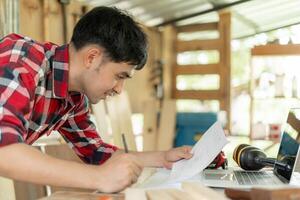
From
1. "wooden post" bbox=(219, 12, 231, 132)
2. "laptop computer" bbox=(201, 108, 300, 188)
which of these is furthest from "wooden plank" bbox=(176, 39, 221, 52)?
"laptop computer" bbox=(201, 108, 300, 188)

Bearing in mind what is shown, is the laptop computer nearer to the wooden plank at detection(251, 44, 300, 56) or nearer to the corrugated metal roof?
the corrugated metal roof

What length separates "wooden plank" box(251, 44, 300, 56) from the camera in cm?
412

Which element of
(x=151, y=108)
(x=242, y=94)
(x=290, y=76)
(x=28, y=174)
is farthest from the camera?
(x=242, y=94)

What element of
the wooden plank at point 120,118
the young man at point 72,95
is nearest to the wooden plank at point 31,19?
the wooden plank at point 120,118

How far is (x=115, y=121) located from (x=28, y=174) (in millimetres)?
2873

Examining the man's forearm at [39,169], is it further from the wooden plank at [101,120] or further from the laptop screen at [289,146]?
the wooden plank at [101,120]

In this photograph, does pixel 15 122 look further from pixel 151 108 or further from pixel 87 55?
pixel 151 108

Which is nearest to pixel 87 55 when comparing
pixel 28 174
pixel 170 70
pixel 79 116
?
pixel 79 116

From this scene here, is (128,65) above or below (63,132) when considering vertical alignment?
above

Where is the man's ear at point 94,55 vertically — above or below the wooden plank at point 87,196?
above

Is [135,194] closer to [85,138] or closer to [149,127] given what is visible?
[85,138]

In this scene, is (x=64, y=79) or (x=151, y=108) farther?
(x=151, y=108)

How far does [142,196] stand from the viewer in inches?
43.3

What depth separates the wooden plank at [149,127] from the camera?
471 cm
